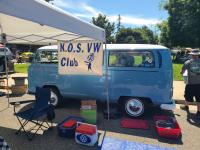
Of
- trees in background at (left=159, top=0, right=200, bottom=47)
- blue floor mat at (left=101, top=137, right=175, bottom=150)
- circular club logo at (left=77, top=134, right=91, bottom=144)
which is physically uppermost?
trees in background at (left=159, top=0, right=200, bottom=47)

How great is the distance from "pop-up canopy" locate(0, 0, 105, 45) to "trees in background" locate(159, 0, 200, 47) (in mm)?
32291

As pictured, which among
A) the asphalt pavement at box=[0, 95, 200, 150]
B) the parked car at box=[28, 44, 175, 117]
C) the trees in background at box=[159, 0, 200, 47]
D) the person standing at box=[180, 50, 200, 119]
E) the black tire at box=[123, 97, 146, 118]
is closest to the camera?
the asphalt pavement at box=[0, 95, 200, 150]

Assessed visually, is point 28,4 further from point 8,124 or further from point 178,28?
point 178,28

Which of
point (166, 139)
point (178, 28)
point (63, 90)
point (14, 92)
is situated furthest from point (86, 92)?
point (178, 28)

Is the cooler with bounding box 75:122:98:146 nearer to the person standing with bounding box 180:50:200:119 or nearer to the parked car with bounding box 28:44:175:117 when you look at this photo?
the parked car with bounding box 28:44:175:117

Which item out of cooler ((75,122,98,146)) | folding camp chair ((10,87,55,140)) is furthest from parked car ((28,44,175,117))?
cooler ((75,122,98,146))

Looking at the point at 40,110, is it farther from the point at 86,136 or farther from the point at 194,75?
the point at 194,75

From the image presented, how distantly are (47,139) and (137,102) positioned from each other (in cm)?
292

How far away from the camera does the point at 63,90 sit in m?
8.43

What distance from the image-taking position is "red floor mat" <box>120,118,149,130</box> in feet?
22.7

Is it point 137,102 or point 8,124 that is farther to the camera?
point 137,102

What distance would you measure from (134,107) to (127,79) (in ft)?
2.87

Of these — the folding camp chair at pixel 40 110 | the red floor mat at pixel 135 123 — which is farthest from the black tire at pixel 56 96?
the red floor mat at pixel 135 123

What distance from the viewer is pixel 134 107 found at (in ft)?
25.3
